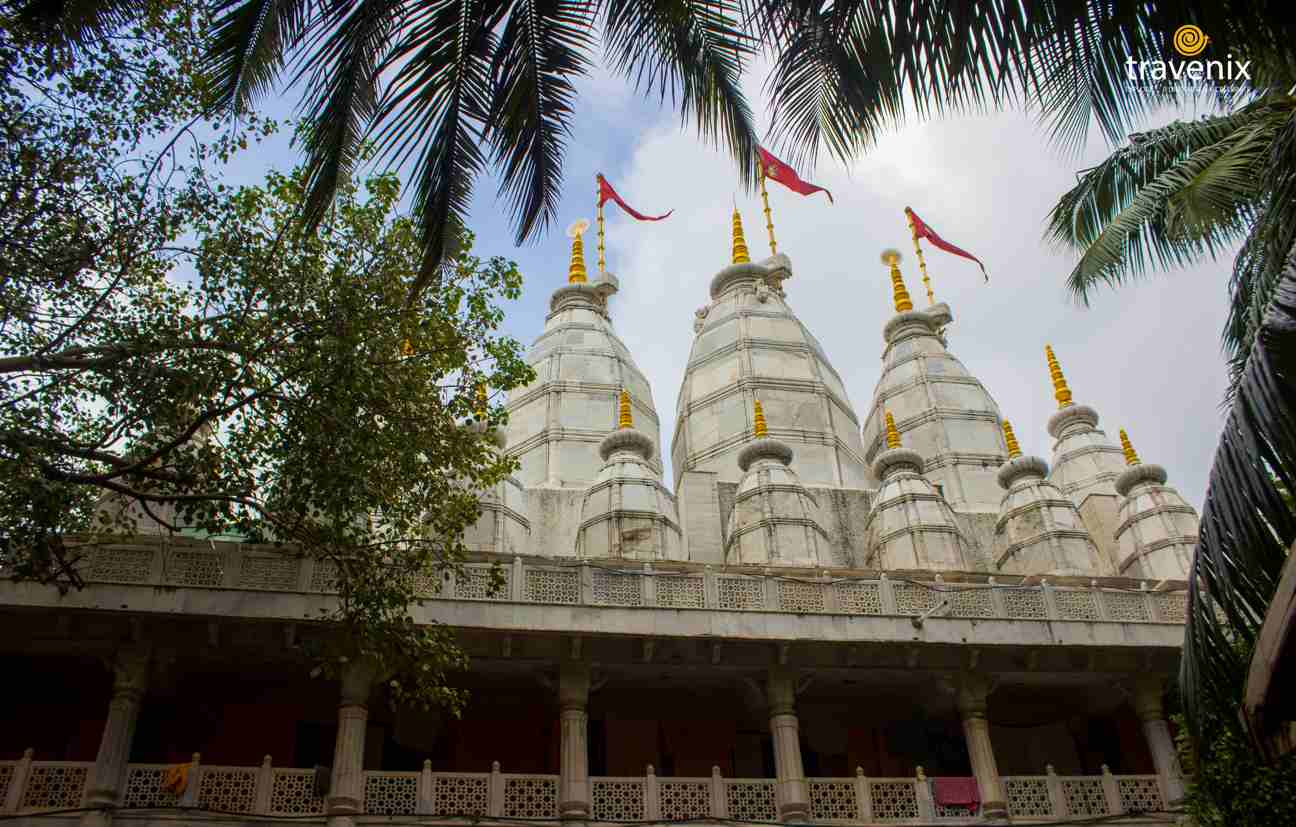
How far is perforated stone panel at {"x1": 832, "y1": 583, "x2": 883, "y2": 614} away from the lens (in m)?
17.8

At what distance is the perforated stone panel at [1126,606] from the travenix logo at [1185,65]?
10.6m

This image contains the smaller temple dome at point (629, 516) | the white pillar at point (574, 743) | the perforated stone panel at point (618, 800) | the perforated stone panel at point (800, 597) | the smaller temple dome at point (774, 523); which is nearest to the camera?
the white pillar at point (574, 743)

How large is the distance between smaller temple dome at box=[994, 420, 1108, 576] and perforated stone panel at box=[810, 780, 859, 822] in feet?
42.3

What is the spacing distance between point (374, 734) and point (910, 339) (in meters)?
26.7

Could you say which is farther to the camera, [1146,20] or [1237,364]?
[1237,364]

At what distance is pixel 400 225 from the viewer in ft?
49.4

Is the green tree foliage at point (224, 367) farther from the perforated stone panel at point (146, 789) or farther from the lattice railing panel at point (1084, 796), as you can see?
the lattice railing panel at point (1084, 796)

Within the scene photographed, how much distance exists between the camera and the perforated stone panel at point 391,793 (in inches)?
616

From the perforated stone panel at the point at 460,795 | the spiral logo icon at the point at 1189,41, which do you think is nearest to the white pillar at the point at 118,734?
the perforated stone panel at the point at 460,795

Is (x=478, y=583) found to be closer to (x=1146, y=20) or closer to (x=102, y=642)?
(x=102, y=642)

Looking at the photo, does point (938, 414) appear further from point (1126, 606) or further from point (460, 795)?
point (460, 795)

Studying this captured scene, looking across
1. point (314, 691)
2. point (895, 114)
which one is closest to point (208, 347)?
point (314, 691)

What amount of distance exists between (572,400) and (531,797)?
18.7m

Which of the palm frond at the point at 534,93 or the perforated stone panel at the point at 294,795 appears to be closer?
the palm frond at the point at 534,93
